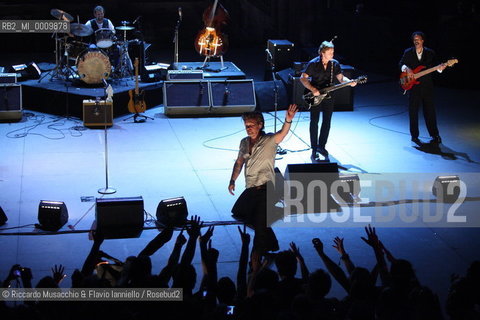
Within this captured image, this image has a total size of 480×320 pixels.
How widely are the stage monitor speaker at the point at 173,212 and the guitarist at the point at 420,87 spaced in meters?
5.34

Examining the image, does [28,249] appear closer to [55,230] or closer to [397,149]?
[55,230]

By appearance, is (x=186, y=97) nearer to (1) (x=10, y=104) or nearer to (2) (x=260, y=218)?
(1) (x=10, y=104)

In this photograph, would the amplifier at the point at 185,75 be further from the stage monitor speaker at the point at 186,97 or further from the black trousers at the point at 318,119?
the black trousers at the point at 318,119

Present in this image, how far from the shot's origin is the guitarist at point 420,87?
12828 millimetres

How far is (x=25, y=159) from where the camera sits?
12438 millimetres

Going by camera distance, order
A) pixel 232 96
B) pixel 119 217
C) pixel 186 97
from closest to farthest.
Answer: pixel 119 217 < pixel 186 97 < pixel 232 96

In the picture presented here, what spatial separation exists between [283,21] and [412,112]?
33.1ft

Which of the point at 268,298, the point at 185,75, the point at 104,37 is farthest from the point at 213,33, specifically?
the point at 268,298

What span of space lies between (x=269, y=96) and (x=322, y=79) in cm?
405

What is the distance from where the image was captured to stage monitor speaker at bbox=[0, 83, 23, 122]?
15.0m

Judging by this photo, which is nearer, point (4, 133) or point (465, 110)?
point (4, 133)

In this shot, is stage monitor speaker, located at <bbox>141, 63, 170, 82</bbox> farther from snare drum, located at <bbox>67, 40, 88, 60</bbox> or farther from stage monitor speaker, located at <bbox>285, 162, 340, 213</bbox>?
stage monitor speaker, located at <bbox>285, 162, 340, 213</bbox>

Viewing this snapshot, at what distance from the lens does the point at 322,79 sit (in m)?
12.2

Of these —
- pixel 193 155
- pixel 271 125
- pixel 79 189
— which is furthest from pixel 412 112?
pixel 79 189
